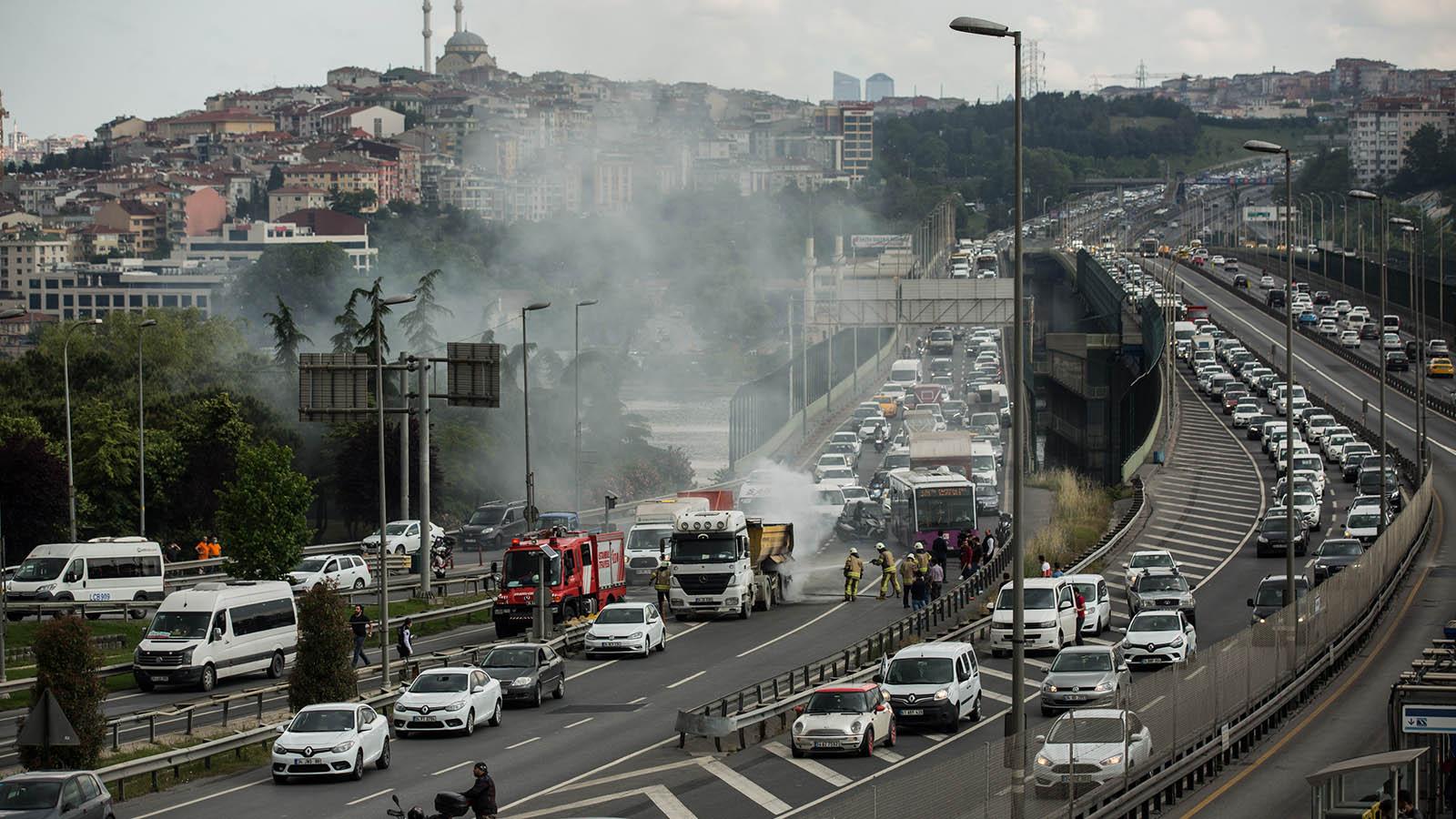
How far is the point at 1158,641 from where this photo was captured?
37.7 m

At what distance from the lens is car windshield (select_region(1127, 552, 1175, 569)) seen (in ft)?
162

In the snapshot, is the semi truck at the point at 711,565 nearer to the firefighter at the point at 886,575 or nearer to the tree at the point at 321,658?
the firefighter at the point at 886,575

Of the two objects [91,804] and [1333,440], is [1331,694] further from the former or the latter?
[1333,440]

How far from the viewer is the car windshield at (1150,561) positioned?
4925 centimetres

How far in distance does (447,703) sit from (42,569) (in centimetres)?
2138

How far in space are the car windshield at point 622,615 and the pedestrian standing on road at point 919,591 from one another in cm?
654

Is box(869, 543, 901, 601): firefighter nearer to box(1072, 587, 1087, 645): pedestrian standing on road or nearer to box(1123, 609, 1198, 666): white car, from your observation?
box(1072, 587, 1087, 645): pedestrian standing on road

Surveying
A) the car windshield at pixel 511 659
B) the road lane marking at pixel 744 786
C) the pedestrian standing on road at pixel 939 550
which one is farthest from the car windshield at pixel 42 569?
the road lane marking at pixel 744 786

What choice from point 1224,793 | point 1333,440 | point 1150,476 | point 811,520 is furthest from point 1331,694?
point 1333,440

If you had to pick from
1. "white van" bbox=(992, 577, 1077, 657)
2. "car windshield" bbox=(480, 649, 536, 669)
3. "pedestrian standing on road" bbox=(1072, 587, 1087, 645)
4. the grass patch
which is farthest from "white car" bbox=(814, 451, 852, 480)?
"car windshield" bbox=(480, 649, 536, 669)

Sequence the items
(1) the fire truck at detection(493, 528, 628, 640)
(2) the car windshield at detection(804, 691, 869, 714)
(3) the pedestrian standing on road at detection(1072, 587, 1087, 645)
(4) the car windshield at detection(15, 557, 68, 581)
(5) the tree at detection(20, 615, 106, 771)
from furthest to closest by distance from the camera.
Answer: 1. (4) the car windshield at detection(15, 557, 68, 581)
2. (1) the fire truck at detection(493, 528, 628, 640)
3. (3) the pedestrian standing on road at detection(1072, 587, 1087, 645)
4. (2) the car windshield at detection(804, 691, 869, 714)
5. (5) the tree at detection(20, 615, 106, 771)

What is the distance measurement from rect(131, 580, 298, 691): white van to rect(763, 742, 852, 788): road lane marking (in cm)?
1335

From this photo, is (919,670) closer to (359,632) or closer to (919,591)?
(919,591)

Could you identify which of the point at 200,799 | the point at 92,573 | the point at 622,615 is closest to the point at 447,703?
the point at 200,799
